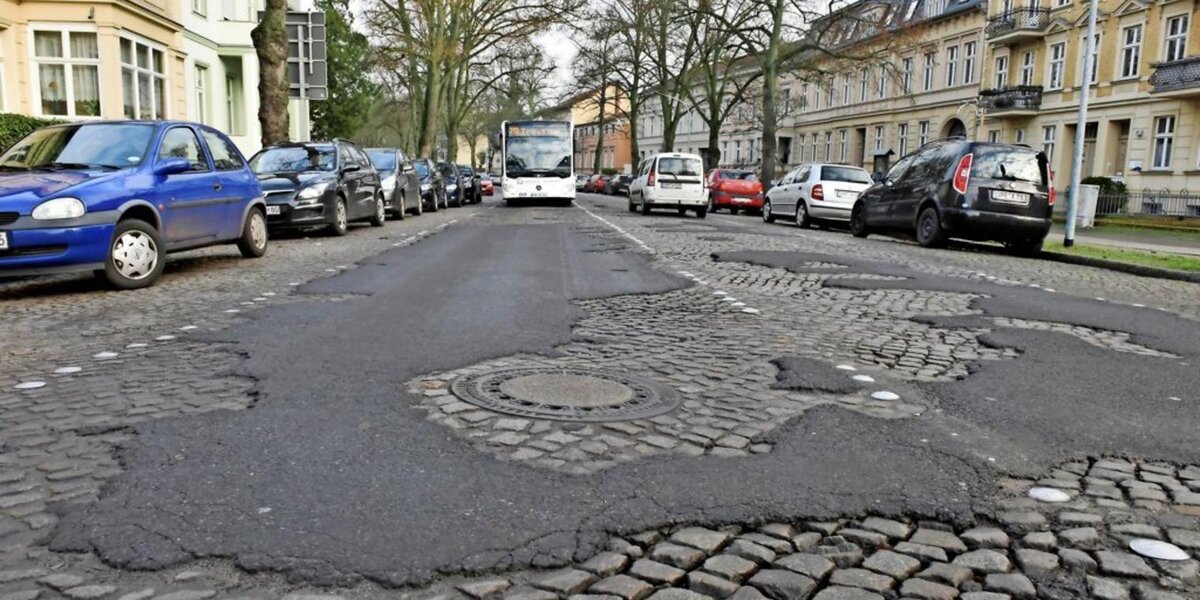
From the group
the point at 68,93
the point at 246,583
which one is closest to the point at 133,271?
the point at 246,583

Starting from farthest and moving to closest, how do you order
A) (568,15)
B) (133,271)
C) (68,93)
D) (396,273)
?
(568,15), (68,93), (396,273), (133,271)

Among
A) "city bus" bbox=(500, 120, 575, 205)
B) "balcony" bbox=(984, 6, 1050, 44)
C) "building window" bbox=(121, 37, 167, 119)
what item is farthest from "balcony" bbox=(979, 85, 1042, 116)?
"building window" bbox=(121, 37, 167, 119)

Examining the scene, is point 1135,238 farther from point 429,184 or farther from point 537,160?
point 429,184

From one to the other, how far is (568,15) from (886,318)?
2950 centimetres

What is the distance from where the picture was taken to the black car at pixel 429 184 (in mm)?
26094

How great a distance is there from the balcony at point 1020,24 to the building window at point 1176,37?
6.30 m

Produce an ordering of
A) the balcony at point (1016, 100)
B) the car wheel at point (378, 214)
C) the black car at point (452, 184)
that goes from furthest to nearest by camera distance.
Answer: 1. the balcony at point (1016, 100)
2. the black car at point (452, 184)
3. the car wheel at point (378, 214)

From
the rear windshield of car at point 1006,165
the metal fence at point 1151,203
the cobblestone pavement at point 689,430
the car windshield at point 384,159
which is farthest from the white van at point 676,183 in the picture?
the cobblestone pavement at point 689,430

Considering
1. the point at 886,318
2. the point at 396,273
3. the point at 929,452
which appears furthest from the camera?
the point at 396,273

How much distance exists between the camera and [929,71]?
158 ft

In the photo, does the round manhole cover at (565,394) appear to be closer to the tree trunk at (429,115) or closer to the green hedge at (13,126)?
the green hedge at (13,126)

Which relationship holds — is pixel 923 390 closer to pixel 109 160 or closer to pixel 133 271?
pixel 133 271

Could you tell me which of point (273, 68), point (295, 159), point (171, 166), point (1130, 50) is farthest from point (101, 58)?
point (1130, 50)

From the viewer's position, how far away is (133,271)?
28.4ft
